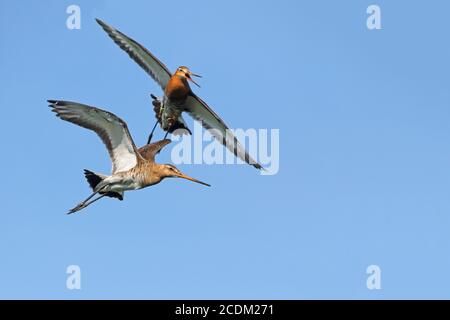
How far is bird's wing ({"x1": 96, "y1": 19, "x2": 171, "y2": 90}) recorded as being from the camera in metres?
29.1

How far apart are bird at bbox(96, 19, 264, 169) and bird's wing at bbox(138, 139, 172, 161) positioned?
1200 mm

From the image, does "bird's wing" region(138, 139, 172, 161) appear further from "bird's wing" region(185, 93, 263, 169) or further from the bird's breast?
"bird's wing" region(185, 93, 263, 169)

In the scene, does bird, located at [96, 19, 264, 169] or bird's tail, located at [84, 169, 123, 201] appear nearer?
bird's tail, located at [84, 169, 123, 201]

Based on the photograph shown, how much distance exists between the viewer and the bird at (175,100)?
2881 cm

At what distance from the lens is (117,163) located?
25.3 m

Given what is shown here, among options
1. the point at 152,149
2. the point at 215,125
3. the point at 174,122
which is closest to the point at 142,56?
the point at 174,122

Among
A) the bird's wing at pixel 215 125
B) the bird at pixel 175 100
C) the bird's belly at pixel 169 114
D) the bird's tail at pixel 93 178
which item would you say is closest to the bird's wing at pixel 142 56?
the bird at pixel 175 100

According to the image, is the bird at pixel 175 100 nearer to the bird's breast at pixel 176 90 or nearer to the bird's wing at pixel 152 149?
A: the bird's breast at pixel 176 90

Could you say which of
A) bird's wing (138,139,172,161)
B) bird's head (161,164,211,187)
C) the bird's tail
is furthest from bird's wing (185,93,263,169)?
the bird's tail

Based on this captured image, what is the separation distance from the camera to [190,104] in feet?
96.8

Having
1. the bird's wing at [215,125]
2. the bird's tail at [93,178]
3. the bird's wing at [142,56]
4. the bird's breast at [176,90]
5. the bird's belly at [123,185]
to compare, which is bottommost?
the bird's belly at [123,185]
